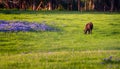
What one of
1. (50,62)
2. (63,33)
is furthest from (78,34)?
(50,62)

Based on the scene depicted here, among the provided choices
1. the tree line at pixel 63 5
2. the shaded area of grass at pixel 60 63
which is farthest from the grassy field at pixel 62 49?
the tree line at pixel 63 5

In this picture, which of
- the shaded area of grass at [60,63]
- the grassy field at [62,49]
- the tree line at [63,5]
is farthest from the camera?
the tree line at [63,5]

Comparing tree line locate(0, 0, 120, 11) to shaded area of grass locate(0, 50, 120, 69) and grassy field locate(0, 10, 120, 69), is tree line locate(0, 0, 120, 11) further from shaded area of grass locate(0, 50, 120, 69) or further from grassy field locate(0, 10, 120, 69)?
shaded area of grass locate(0, 50, 120, 69)

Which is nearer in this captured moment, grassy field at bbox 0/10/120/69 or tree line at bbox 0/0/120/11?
grassy field at bbox 0/10/120/69

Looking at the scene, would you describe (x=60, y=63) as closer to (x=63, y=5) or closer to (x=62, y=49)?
(x=62, y=49)

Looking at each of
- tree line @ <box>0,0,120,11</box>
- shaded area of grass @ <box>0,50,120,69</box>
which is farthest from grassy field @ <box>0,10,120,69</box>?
tree line @ <box>0,0,120,11</box>

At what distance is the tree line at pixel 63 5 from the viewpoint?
75037mm

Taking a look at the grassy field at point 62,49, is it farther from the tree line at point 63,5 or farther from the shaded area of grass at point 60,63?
the tree line at point 63,5

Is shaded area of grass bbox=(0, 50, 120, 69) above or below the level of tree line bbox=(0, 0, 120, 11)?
below

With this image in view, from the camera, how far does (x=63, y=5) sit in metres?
78.9

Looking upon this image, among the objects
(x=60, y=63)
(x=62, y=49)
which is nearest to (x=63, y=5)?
(x=62, y=49)

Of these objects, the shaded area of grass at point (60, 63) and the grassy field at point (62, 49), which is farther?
the grassy field at point (62, 49)

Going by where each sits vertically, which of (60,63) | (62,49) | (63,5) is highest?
(63,5)

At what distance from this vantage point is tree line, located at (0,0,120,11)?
75037 millimetres
